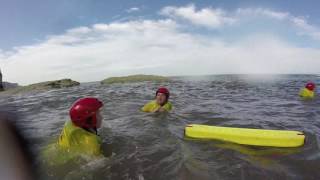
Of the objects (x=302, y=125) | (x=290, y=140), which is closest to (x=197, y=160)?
(x=290, y=140)

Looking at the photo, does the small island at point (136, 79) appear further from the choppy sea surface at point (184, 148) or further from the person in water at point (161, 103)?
the person in water at point (161, 103)

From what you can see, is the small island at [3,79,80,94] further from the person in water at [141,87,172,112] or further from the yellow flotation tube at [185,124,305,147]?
the yellow flotation tube at [185,124,305,147]

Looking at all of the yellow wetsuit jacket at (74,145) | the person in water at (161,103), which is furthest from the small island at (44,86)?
the yellow wetsuit jacket at (74,145)

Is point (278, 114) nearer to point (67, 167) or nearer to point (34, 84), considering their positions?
point (67, 167)

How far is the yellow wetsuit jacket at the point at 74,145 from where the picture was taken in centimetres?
642

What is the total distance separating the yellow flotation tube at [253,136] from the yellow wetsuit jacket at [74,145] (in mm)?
3242

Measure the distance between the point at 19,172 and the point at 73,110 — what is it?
5.01 feet

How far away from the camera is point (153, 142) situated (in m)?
8.77

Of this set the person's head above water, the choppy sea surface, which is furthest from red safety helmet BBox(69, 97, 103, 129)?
the person's head above water

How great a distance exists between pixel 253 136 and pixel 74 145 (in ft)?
15.0

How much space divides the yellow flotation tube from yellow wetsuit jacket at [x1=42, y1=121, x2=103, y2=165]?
10.6 ft

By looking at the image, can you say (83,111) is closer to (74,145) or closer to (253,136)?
(74,145)

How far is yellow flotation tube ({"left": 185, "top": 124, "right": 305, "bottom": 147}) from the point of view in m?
7.83

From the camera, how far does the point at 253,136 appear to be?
26.5ft
